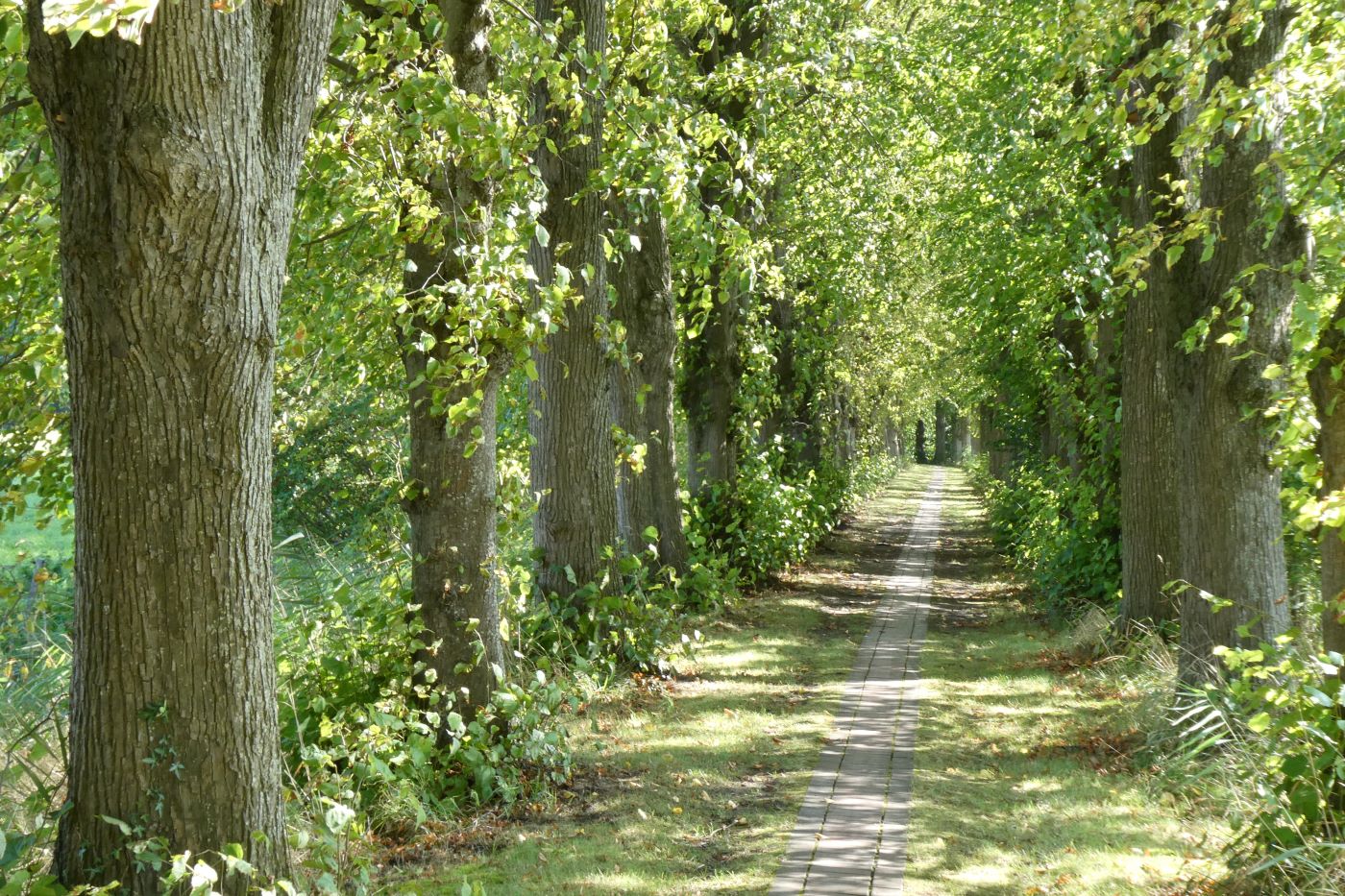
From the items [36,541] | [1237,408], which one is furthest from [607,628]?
[36,541]

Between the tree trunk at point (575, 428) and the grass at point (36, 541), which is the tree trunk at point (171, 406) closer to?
the tree trunk at point (575, 428)

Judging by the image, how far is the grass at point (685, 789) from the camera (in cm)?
617

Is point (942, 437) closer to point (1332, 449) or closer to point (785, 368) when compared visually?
point (785, 368)

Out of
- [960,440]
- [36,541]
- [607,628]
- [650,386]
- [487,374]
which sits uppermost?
[650,386]

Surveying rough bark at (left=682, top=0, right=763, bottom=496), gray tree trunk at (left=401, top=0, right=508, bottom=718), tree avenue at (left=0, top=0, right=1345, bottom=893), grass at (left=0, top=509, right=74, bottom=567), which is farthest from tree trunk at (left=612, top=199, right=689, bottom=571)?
grass at (left=0, top=509, right=74, bottom=567)

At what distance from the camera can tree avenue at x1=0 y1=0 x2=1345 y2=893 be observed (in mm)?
3834

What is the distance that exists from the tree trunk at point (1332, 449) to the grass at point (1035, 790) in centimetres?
142

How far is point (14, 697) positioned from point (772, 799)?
4608 mm

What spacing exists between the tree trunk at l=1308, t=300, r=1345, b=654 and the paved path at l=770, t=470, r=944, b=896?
2.41m

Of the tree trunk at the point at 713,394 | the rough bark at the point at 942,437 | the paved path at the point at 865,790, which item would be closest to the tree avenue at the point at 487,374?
the tree trunk at the point at 713,394

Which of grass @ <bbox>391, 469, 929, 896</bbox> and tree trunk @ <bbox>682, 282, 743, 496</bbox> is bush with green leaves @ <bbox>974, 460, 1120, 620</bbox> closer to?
grass @ <bbox>391, 469, 929, 896</bbox>

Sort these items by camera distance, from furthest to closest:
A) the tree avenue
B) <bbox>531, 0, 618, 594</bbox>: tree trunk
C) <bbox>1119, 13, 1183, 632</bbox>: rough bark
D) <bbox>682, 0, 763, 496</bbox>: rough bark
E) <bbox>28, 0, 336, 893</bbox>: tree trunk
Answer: <bbox>682, 0, 763, 496</bbox>: rough bark
<bbox>1119, 13, 1183, 632</bbox>: rough bark
<bbox>531, 0, 618, 594</bbox>: tree trunk
the tree avenue
<bbox>28, 0, 336, 893</bbox>: tree trunk

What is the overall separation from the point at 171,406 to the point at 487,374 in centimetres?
337

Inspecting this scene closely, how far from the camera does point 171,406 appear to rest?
150 inches
